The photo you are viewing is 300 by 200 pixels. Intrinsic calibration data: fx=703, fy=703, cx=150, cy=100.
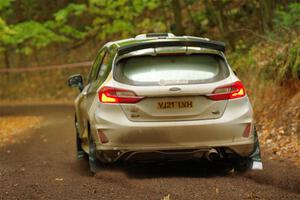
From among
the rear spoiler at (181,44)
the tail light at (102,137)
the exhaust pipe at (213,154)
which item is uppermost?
the rear spoiler at (181,44)

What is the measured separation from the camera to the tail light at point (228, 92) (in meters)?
8.24

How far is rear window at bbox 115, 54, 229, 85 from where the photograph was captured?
8.30m

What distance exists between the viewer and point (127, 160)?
342 inches

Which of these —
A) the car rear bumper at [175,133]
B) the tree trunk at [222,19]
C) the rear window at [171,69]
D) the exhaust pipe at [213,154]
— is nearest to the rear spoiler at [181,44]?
the rear window at [171,69]

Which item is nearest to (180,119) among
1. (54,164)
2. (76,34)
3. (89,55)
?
(54,164)

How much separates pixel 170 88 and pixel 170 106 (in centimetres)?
21

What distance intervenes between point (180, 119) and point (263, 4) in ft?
40.5

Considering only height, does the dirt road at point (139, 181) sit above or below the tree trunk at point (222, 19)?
above

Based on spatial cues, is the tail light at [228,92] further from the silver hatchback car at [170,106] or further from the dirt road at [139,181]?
the dirt road at [139,181]

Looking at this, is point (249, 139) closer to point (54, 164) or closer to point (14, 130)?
point (54, 164)

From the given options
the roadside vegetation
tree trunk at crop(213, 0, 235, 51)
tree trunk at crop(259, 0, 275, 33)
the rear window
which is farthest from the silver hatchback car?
tree trunk at crop(213, 0, 235, 51)

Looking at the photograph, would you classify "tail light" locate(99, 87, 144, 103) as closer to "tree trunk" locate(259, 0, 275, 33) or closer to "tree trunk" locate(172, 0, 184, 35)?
"tree trunk" locate(259, 0, 275, 33)

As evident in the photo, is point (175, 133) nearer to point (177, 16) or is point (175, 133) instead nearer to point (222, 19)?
point (222, 19)

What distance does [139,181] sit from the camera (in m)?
8.14
